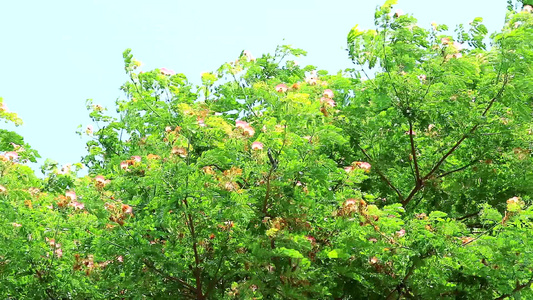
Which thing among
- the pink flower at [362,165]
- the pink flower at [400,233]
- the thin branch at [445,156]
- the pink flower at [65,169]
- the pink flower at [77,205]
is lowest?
the pink flower at [400,233]

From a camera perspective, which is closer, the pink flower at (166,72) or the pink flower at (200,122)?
the pink flower at (200,122)

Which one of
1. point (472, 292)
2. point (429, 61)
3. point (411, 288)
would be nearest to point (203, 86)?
point (429, 61)

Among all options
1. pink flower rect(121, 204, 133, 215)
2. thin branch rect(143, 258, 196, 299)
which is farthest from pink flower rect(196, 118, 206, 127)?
thin branch rect(143, 258, 196, 299)

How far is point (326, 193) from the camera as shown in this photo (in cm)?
713

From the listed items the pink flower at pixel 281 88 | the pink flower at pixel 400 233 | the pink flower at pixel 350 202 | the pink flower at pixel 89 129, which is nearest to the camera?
the pink flower at pixel 350 202

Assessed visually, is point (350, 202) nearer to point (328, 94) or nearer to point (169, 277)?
point (328, 94)

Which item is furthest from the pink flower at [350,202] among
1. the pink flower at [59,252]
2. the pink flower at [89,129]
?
the pink flower at [89,129]

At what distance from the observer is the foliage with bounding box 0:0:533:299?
654 centimetres

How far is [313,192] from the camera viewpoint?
6738 millimetres

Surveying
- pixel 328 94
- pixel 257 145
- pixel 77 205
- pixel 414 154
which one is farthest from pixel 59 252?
pixel 414 154

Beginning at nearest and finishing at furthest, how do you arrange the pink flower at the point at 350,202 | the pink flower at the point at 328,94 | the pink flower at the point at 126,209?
the pink flower at the point at 350,202
the pink flower at the point at 126,209
the pink flower at the point at 328,94

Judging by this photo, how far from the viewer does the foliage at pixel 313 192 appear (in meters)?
6.54

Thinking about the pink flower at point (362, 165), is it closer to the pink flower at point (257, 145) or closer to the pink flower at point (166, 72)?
the pink flower at point (257, 145)

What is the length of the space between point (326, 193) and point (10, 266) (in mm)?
4188
